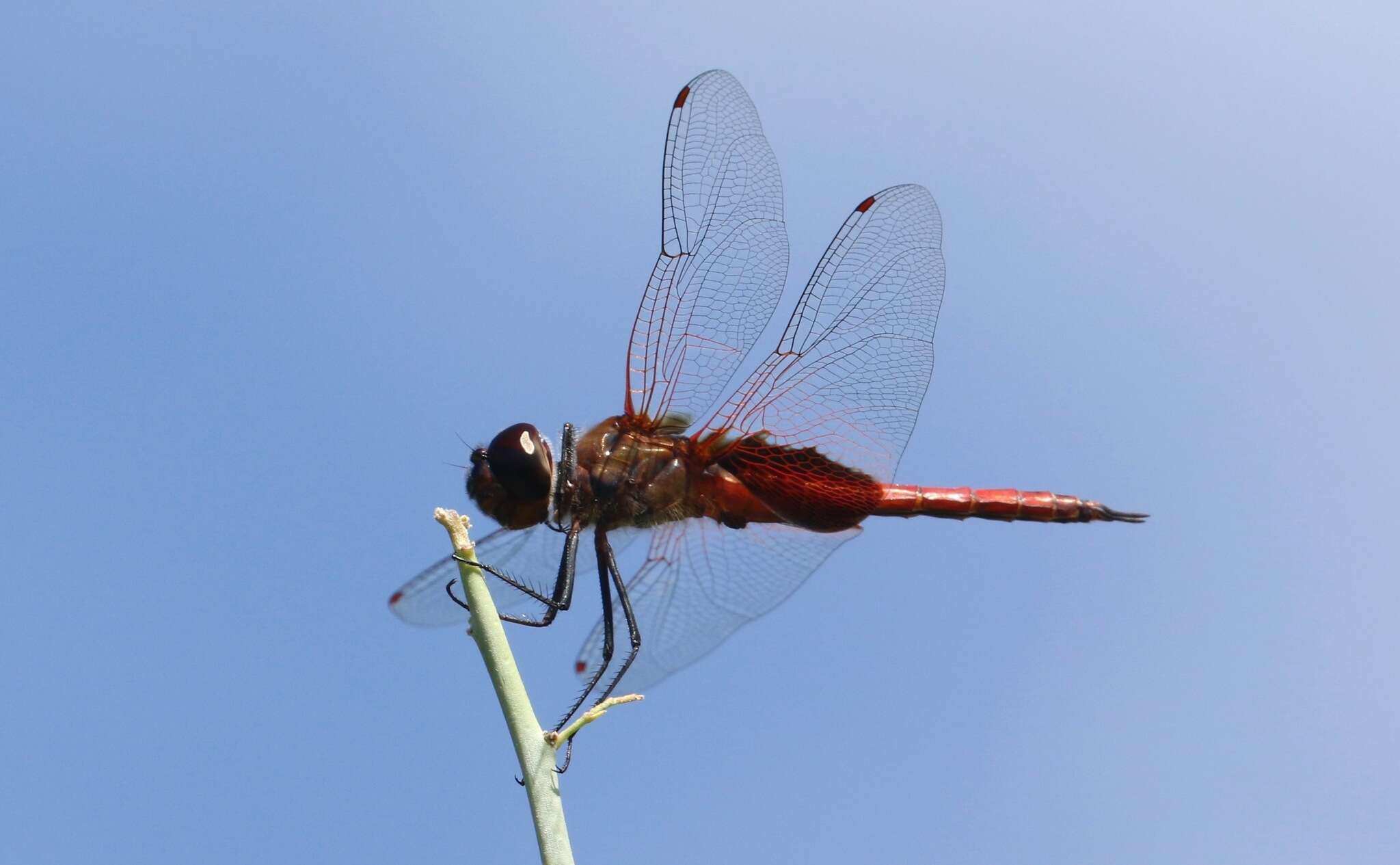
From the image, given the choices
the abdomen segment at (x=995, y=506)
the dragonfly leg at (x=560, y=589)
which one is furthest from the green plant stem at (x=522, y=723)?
the abdomen segment at (x=995, y=506)

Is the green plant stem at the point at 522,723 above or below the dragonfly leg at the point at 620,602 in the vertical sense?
below

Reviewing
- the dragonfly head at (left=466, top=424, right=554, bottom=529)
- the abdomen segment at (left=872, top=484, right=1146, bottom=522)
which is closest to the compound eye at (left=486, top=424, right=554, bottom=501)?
the dragonfly head at (left=466, top=424, right=554, bottom=529)

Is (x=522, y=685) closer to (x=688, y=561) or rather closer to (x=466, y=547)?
(x=466, y=547)

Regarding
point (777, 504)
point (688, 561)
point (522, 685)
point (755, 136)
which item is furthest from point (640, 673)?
point (755, 136)

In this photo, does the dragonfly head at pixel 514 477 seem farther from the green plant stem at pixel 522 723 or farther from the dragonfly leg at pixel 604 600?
the green plant stem at pixel 522 723

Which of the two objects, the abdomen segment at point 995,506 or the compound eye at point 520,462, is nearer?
the compound eye at point 520,462

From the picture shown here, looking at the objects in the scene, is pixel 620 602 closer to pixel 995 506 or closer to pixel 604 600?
pixel 604 600

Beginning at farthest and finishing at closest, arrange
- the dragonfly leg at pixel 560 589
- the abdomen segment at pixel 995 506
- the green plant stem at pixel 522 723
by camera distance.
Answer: the abdomen segment at pixel 995 506 < the dragonfly leg at pixel 560 589 < the green plant stem at pixel 522 723

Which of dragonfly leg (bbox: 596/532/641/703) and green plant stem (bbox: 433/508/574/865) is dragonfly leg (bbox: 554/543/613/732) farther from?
green plant stem (bbox: 433/508/574/865)
